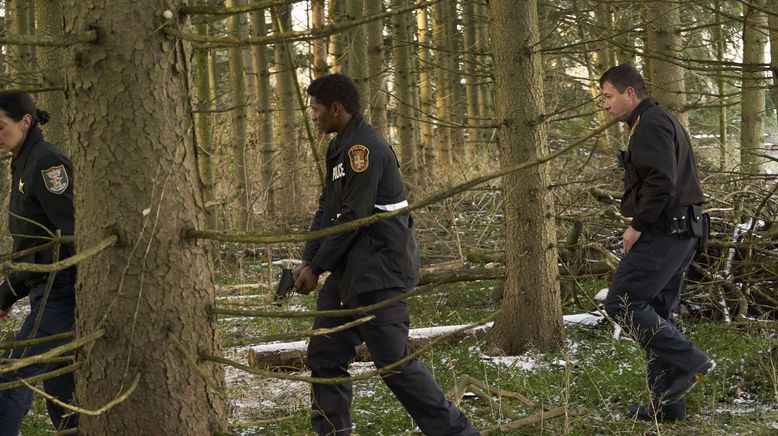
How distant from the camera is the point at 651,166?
16.1ft

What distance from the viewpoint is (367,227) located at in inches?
172

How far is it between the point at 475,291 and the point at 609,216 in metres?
1.88

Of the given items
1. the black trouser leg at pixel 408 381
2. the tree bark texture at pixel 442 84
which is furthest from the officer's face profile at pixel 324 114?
the tree bark texture at pixel 442 84

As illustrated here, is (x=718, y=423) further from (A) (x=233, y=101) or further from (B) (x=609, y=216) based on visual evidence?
(A) (x=233, y=101)

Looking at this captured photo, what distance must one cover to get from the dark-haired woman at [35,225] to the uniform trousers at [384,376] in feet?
4.09

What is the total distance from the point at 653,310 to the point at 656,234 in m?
0.45

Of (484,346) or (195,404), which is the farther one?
(484,346)

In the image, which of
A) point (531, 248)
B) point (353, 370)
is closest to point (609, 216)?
point (531, 248)

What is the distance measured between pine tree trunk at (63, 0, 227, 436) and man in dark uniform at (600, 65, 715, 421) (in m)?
3.05

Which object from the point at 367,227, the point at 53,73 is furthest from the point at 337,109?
the point at 53,73

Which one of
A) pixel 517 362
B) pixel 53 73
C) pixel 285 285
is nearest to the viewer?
pixel 285 285

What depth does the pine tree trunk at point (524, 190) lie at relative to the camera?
6625mm

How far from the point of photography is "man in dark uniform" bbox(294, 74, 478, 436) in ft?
14.3

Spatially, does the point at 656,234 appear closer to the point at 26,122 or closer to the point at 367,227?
the point at 367,227
